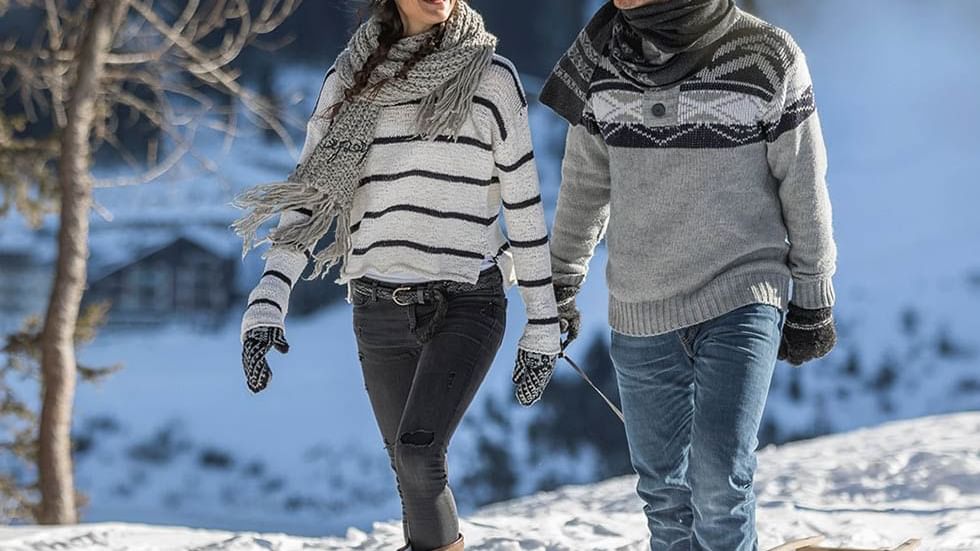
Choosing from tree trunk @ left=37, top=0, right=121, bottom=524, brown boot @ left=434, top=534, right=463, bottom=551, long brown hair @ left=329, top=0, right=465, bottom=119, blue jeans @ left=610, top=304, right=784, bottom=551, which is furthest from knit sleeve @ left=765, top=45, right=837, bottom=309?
tree trunk @ left=37, top=0, right=121, bottom=524

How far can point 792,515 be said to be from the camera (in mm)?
5398

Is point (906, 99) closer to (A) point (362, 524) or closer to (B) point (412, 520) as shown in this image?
(A) point (362, 524)

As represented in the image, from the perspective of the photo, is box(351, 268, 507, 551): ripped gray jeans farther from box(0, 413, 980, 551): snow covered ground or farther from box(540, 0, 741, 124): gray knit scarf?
box(0, 413, 980, 551): snow covered ground

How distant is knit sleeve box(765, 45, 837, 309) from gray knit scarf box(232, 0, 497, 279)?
756 millimetres

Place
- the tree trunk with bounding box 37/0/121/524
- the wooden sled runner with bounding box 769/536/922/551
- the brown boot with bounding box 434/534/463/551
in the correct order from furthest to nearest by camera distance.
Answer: the tree trunk with bounding box 37/0/121/524
the wooden sled runner with bounding box 769/536/922/551
the brown boot with bounding box 434/534/463/551

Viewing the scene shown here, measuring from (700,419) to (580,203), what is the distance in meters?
0.66

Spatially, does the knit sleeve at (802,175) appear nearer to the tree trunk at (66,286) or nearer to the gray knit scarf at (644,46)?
the gray knit scarf at (644,46)

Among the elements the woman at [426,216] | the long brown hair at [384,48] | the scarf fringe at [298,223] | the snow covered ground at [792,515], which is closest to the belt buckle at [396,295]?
the woman at [426,216]

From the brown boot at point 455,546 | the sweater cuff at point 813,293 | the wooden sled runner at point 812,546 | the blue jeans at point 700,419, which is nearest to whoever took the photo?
the blue jeans at point 700,419

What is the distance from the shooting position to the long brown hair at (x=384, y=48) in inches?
128

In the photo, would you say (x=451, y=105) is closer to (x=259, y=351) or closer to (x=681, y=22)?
(x=681, y=22)

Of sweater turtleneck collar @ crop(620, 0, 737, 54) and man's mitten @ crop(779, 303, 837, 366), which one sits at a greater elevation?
sweater turtleneck collar @ crop(620, 0, 737, 54)

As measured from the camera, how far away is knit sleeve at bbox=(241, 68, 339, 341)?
10.5ft

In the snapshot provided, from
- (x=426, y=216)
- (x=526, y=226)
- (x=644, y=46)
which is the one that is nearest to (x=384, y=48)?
A: (x=426, y=216)
